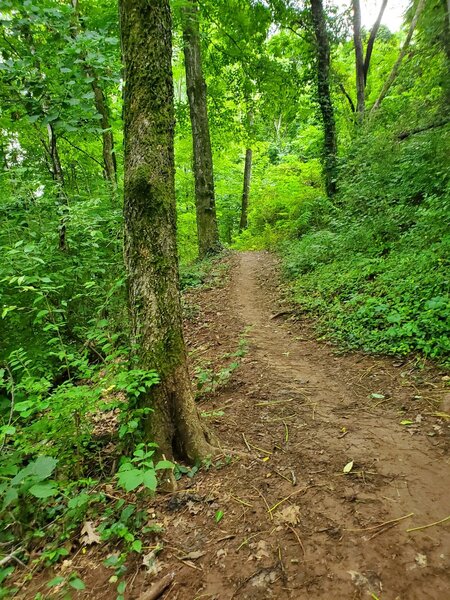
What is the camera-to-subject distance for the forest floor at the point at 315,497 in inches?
74.3

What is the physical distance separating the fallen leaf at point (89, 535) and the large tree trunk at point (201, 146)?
1001 centimetres

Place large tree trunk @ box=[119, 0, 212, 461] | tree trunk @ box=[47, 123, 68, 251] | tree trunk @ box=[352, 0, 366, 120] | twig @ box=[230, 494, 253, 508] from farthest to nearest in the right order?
tree trunk @ box=[352, 0, 366, 120] < tree trunk @ box=[47, 123, 68, 251] < large tree trunk @ box=[119, 0, 212, 461] < twig @ box=[230, 494, 253, 508]

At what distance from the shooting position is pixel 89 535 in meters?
2.30

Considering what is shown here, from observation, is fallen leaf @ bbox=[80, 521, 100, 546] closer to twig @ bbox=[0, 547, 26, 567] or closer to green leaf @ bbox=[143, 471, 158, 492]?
twig @ bbox=[0, 547, 26, 567]

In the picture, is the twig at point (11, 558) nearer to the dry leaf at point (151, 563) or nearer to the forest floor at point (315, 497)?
the forest floor at point (315, 497)

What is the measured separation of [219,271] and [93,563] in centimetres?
822

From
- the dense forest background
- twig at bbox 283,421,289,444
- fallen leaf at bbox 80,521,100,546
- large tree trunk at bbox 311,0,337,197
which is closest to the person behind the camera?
fallen leaf at bbox 80,521,100,546

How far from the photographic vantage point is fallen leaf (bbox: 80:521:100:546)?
7.40 feet

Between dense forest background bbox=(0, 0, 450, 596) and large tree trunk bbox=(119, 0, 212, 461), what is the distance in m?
0.21

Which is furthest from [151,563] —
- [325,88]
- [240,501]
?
[325,88]

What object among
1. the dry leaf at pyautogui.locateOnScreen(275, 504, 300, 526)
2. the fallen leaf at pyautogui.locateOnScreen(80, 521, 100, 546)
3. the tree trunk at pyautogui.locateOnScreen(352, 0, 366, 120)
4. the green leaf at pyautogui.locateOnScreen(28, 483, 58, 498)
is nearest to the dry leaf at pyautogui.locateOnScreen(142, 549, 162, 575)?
the fallen leaf at pyautogui.locateOnScreen(80, 521, 100, 546)

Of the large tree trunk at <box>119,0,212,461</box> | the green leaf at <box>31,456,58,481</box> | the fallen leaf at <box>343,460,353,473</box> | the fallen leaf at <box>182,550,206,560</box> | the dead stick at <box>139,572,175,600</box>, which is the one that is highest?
the large tree trunk at <box>119,0,212,461</box>

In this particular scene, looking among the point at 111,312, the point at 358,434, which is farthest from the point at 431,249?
the point at 111,312

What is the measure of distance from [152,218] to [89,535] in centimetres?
233
